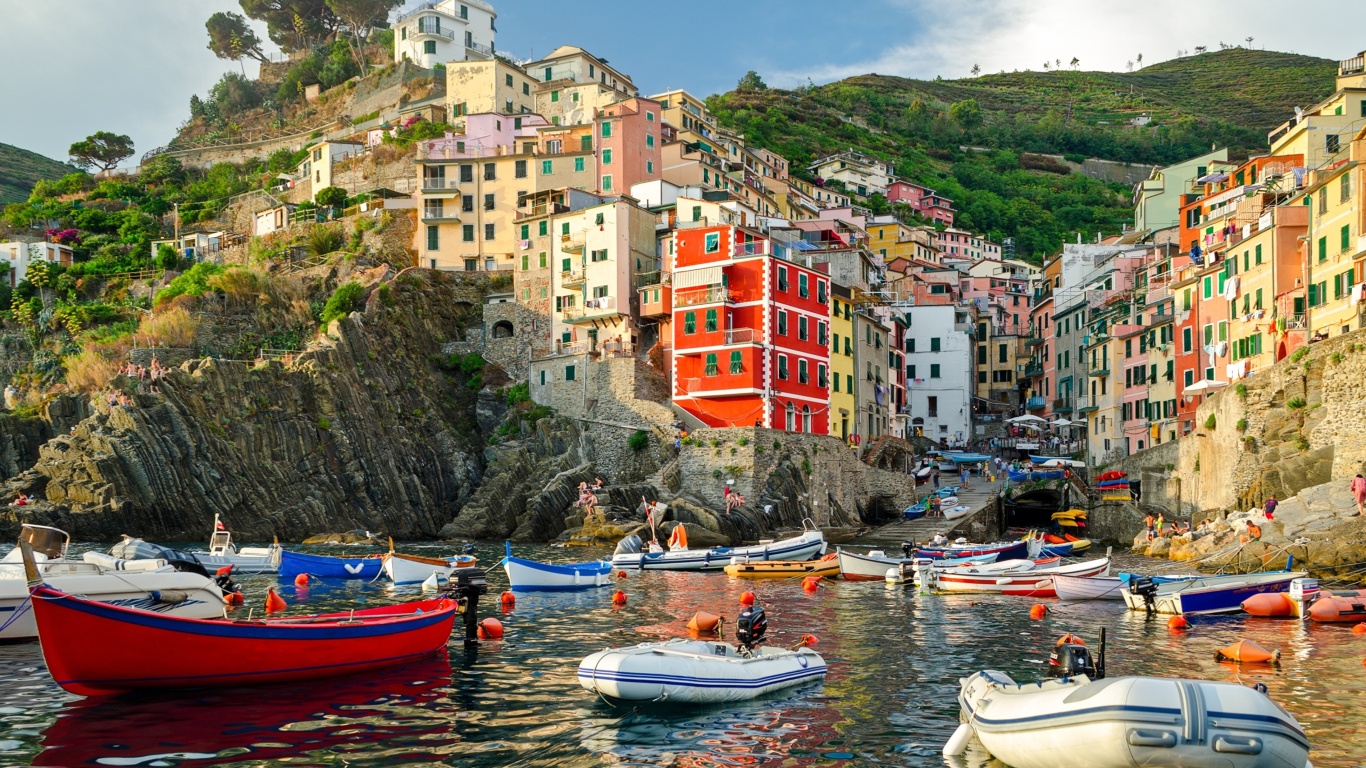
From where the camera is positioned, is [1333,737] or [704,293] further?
[704,293]

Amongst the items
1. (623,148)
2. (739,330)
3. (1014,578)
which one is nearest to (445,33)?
(623,148)

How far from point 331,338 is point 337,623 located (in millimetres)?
51745

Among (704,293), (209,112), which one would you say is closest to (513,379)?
(704,293)

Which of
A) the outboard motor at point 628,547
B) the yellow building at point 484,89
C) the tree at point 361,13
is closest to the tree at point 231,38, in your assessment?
the tree at point 361,13

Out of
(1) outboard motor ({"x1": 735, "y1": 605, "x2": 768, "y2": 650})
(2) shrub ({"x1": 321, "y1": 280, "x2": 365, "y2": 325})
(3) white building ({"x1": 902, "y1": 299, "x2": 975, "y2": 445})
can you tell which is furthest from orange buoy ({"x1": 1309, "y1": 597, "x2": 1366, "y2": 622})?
(3) white building ({"x1": 902, "y1": 299, "x2": 975, "y2": 445})

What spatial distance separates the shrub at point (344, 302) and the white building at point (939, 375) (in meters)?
46.1

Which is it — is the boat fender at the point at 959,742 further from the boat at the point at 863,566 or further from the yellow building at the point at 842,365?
the yellow building at the point at 842,365

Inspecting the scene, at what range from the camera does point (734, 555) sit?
151 ft

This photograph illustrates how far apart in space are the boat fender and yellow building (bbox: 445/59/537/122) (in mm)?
88769

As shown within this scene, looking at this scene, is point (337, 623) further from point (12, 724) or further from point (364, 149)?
point (364, 149)

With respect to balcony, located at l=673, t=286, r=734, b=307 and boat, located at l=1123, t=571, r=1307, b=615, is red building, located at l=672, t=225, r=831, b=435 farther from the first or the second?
boat, located at l=1123, t=571, r=1307, b=615

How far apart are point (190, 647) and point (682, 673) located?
8.54m

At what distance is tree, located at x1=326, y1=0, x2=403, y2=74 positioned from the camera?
13100 cm

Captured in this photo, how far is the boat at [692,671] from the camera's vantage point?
1856 centimetres
